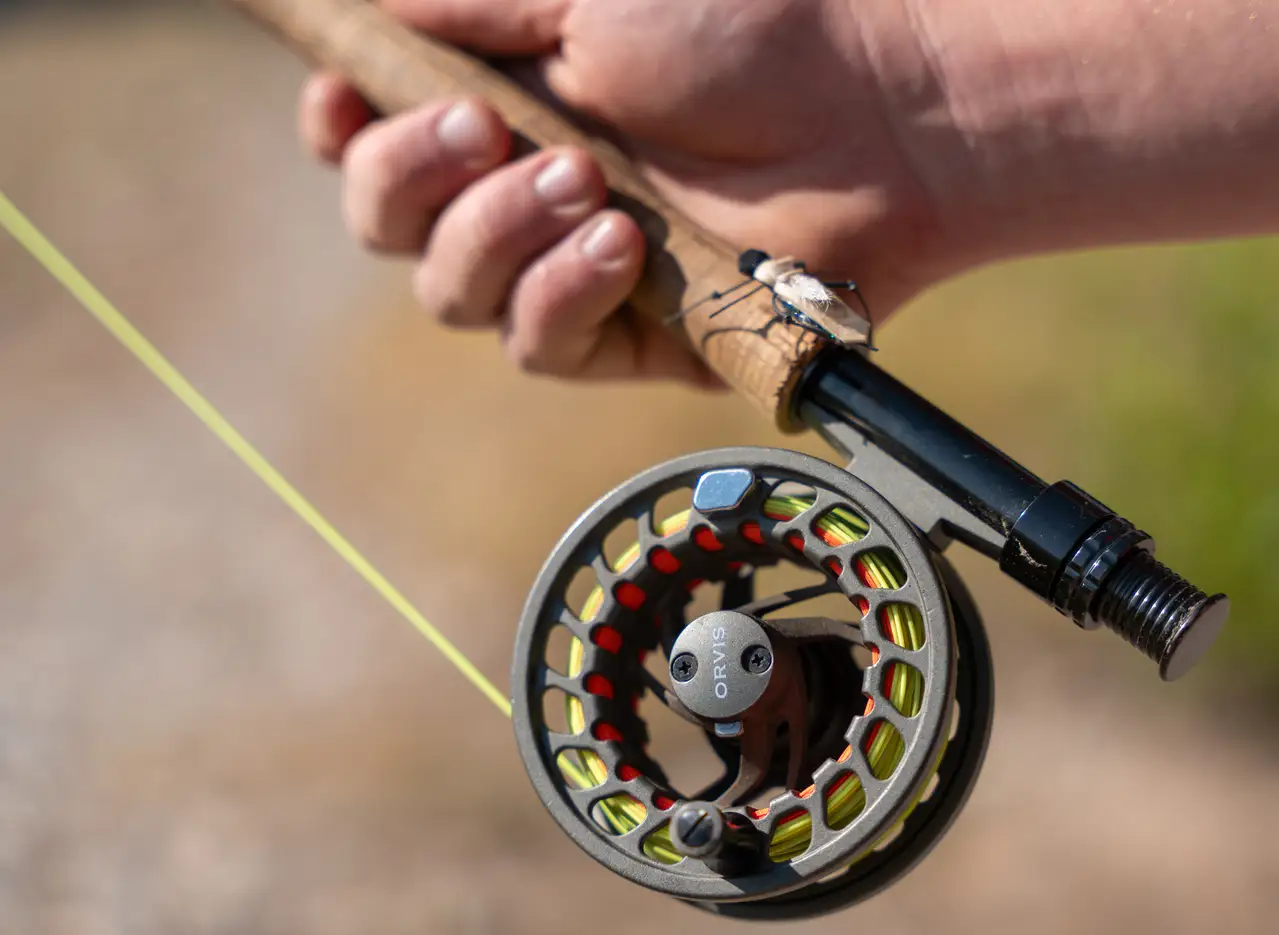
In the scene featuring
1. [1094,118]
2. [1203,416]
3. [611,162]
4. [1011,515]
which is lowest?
[1011,515]

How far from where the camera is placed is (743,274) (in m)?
1.51

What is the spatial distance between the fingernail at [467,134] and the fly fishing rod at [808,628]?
0.48 m

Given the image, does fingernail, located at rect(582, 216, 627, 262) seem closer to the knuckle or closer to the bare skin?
→ the bare skin

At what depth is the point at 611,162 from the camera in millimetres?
1738

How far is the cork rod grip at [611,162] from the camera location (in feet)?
4.80

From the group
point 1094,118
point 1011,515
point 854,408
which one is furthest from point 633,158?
point 1011,515

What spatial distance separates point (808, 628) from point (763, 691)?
10 cm

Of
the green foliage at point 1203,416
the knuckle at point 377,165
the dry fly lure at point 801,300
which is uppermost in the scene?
the green foliage at point 1203,416

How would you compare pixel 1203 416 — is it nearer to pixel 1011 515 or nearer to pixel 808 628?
pixel 1011 515

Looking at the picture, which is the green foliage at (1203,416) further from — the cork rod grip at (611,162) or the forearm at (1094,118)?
the cork rod grip at (611,162)

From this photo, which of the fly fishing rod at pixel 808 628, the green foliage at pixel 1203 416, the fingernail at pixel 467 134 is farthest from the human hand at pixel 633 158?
the green foliage at pixel 1203 416

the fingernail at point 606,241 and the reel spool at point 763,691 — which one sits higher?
the fingernail at point 606,241

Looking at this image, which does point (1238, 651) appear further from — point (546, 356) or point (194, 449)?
point (194, 449)

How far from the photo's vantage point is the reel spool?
1158mm
